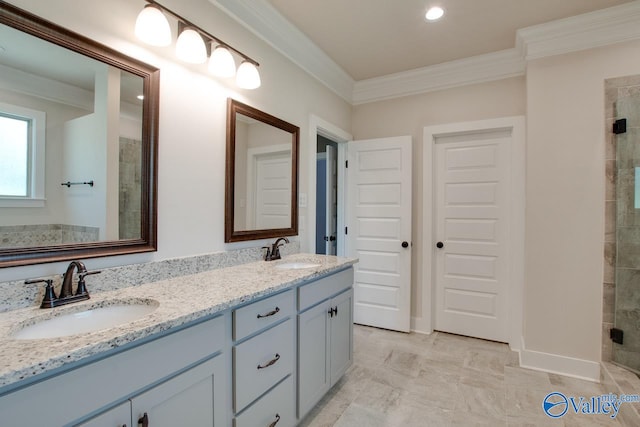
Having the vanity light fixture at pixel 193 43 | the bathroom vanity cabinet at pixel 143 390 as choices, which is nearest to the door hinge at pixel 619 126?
the vanity light fixture at pixel 193 43

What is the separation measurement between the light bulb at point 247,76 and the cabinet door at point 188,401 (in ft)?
5.07

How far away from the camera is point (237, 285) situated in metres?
1.45

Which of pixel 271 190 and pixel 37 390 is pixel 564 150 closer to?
pixel 271 190

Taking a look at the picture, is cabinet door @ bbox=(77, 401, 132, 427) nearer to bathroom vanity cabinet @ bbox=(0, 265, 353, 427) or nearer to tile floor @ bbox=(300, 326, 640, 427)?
bathroom vanity cabinet @ bbox=(0, 265, 353, 427)

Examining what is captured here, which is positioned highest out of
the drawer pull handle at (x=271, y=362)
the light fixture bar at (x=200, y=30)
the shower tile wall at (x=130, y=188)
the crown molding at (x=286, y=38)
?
the crown molding at (x=286, y=38)

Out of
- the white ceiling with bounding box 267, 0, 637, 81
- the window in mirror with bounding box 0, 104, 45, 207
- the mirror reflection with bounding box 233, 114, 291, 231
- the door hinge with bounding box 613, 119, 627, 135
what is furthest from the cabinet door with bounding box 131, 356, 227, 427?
the door hinge with bounding box 613, 119, 627, 135

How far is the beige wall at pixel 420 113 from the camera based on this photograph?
282cm

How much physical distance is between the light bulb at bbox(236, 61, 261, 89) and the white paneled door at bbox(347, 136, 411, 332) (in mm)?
1618

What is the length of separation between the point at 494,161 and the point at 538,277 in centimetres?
108

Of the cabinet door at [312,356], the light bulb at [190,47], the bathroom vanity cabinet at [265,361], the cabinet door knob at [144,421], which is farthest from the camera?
the cabinet door at [312,356]

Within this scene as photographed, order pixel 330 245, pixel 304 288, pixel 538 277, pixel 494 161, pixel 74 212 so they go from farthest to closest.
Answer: pixel 330 245 < pixel 494 161 < pixel 538 277 < pixel 304 288 < pixel 74 212

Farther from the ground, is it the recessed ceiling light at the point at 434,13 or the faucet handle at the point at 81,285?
the recessed ceiling light at the point at 434,13

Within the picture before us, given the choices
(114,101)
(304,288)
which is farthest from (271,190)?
(114,101)

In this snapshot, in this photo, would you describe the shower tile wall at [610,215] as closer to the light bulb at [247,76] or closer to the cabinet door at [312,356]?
the cabinet door at [312,356]
